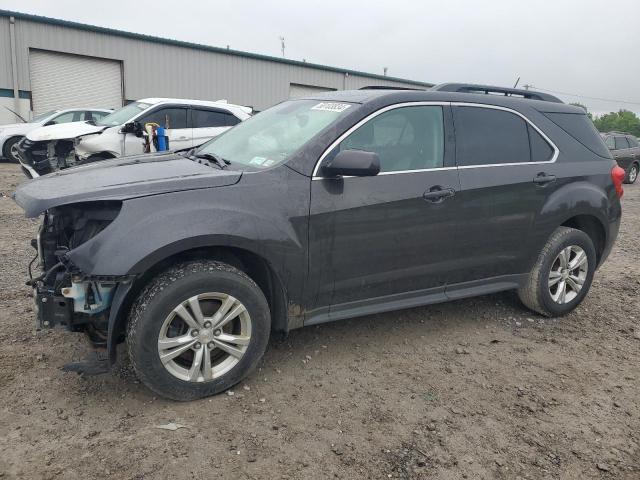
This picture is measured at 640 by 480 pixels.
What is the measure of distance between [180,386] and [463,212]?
2210 millimetres

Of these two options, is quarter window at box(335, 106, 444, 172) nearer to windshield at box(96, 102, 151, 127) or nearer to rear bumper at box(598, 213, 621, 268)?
rear bumper at box(598, 213, 621, 268)

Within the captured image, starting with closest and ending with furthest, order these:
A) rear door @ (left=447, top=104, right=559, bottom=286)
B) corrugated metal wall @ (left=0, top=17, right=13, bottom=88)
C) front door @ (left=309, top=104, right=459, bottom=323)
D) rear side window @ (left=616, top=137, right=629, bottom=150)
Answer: front door @ (left=309, top=104, right=459, bottom=323) < rear door @ (left=447, top=104, right=559, bottom=286) < rear side window @ (left=616, top=137, right=629, bottom=150) < corrugated metal wall @ (left=0, top=17, right=13, bottom=88)

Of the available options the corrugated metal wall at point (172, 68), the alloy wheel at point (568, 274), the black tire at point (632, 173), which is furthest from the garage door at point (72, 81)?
the alloy wheel at point (568, 274)

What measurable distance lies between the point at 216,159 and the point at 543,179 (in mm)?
2517

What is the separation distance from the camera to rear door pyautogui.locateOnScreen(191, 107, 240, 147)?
929 cm

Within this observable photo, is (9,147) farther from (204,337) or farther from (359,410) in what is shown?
(359,410)

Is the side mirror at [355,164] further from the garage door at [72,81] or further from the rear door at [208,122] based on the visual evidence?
the garage door at [72,81]

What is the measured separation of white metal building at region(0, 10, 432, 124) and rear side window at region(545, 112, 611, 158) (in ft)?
63.4

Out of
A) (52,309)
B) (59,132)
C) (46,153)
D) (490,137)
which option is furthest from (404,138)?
(46,153)

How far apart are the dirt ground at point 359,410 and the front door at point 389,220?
49 centimetres

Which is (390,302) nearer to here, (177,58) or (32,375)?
(32,375)

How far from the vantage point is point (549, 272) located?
4262 millimetres

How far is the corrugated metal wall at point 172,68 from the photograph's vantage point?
1845cm

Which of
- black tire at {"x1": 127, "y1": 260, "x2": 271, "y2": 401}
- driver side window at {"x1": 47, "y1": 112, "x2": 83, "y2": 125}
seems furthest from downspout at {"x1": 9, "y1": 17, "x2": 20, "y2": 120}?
black tire at {"x1": 127, "y1": 260, "x2": 271, "y2": 401}
